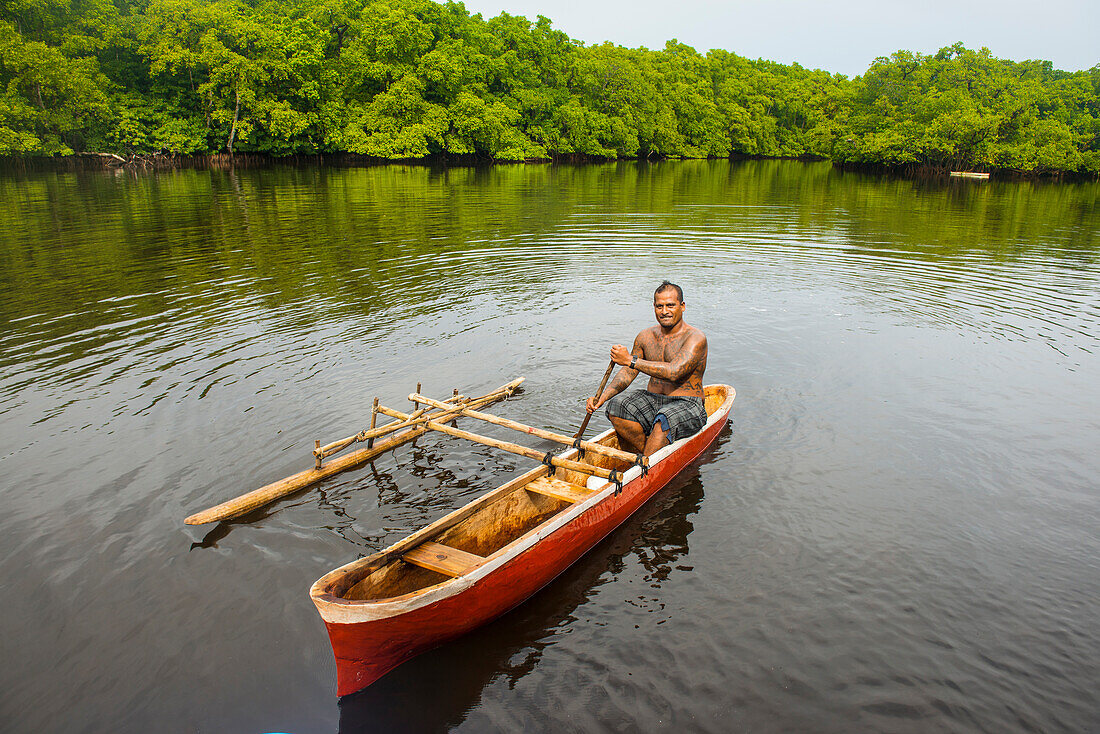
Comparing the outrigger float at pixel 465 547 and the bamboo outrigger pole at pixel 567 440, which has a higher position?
the bamboo outrigger pole at pixel 567 440

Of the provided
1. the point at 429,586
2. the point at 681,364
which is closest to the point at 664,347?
the point at 681,364

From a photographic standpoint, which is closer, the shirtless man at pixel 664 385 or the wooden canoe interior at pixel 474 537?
the wooden canoe interior at pixel 474 537

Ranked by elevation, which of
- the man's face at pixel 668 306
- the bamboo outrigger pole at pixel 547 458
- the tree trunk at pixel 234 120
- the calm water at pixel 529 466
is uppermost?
the tree trunk at pixel 234 120

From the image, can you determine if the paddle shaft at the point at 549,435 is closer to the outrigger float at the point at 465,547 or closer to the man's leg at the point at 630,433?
the outrigger float at the point at 465,547

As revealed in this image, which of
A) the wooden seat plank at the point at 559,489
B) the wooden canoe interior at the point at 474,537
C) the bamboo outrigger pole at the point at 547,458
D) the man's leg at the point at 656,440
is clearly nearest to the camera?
the wooden canoe interior at the point at 474,537

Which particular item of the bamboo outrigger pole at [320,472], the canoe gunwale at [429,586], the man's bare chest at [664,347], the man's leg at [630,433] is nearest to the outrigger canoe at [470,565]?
the canoe gunwale at [429,586]

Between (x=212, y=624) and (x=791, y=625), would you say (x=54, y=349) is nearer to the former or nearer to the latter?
(x=212, y=624)

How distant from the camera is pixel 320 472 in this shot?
7.21m

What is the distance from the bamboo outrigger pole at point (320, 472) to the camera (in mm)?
6340

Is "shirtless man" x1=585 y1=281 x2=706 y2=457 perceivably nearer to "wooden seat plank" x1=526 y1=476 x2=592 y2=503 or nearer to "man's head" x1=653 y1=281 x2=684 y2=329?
"man's head" x1=653 y1=281 x2=684 y2=329

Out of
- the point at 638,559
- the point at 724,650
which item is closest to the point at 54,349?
the point at 638,559

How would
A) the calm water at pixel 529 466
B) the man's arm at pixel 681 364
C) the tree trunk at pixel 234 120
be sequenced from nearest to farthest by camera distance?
1. the calm water at pixel 529 466
2. the man's arm at pixel 681 364
3. the tree trunk at pixel 234 120

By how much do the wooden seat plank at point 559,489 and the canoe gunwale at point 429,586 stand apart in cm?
13

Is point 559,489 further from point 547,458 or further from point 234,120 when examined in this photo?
point 234,120
